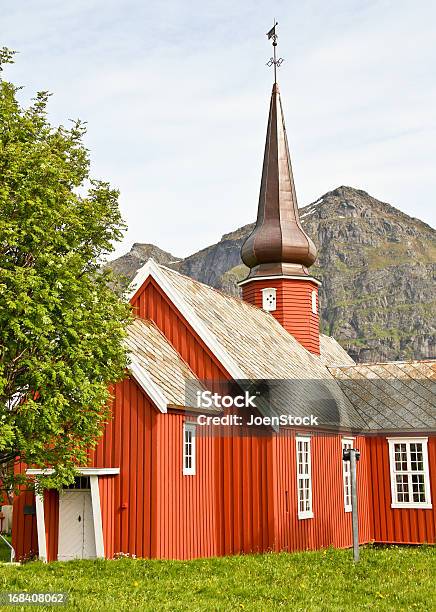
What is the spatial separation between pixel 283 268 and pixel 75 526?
43.3ft

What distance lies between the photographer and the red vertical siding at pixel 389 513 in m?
21.1

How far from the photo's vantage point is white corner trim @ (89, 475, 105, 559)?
14.9 m

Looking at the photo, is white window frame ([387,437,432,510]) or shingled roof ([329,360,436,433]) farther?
shingled roof ([329,360,436,433])

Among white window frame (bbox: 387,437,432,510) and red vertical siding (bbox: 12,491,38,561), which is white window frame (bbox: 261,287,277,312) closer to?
white window frame (bbox: 387,437,432,510)

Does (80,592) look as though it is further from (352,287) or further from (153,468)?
(352,287)

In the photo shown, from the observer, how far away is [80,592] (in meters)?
10.7

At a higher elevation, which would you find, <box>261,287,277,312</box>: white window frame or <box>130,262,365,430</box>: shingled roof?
<box>261,287,277,312</box>: white window frame

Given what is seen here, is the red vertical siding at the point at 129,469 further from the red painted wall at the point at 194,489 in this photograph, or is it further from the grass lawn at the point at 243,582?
the grass lawn at the point at 243,582

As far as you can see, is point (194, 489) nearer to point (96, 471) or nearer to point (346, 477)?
point (96, 471)

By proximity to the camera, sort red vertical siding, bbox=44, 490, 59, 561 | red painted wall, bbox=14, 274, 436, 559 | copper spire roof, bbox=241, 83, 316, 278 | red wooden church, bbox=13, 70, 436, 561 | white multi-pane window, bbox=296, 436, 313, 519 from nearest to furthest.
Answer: red painted wall, bbox=14, 274, 436, 559, red wooden church, bbox=13, 70, 436, 561, red vertical siding, bbox=44, 490, 59, 561, white multi-pane window, bbox=296, 436, 313, 519, copper spire roof, bbox=241, 83, 316, 278

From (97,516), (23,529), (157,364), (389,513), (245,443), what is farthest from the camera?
(389,513)

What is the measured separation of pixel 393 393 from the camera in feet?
76.2

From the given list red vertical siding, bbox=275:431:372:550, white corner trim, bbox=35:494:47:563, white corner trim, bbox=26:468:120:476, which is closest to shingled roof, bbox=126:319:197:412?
white corner trim, bbox=26:468:120:476

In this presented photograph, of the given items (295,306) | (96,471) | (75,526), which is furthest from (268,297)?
(75,526)
